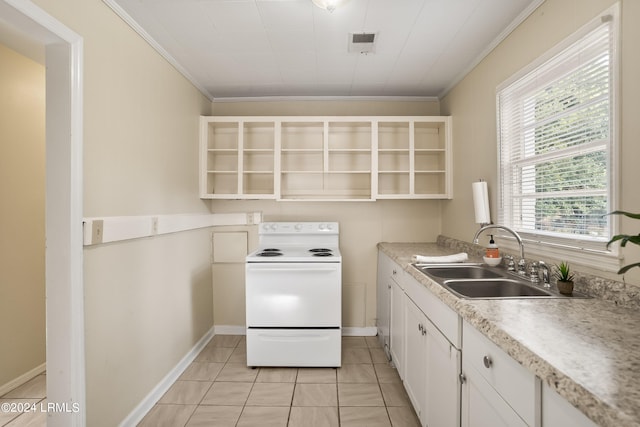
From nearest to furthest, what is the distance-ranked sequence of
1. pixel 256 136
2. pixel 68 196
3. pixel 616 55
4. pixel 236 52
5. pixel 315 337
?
1. pixel 616 55
2. pixel 68 196
3. pixel 236 52
4. pixel 315 337
5. pixel 256 136

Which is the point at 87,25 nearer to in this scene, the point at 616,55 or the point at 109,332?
the point at 109,332

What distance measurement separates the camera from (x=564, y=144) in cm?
150

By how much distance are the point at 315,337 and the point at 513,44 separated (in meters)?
2.40

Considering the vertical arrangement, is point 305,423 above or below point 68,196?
below

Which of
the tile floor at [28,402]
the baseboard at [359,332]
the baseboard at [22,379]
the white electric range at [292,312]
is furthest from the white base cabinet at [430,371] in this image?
the baseboard at [22,379]

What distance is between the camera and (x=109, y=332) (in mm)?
Answer: 1606

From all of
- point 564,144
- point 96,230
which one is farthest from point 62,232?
point 564,144

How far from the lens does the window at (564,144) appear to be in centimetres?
127

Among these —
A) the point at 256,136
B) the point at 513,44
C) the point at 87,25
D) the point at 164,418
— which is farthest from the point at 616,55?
the point at 164,418

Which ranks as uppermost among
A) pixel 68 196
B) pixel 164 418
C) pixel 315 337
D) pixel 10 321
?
pixel 68 196

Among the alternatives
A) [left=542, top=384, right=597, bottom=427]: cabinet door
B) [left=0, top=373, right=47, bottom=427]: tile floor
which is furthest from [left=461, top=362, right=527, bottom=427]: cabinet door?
[left=0, top=373, right=47, bottom=427]: tile floor

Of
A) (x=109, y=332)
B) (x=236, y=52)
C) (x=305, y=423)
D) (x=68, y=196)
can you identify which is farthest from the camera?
(x=236, y=52)

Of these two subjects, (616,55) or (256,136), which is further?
(256,136)

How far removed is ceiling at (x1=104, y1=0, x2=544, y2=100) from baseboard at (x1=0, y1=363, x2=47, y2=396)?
249 centimetres
